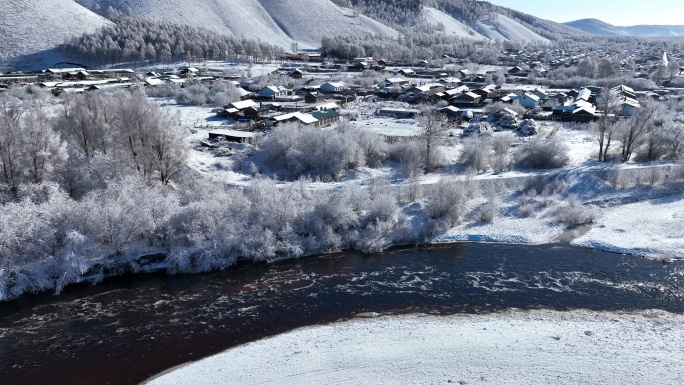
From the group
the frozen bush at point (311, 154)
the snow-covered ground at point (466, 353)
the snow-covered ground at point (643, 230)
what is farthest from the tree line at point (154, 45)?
the snow-covered ground at point (466, 353)

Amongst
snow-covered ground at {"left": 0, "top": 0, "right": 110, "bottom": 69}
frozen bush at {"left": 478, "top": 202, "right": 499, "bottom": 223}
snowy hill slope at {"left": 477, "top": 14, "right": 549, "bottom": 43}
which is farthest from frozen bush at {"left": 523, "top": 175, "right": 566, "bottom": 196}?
snowy hill slope at {"left": 477, "top": 14, "right": 549, "bottom": 43}

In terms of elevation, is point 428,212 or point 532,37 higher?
point 532,37

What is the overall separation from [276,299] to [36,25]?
8612 cm

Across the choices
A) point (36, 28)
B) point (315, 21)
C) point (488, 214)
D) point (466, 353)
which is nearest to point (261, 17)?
point (315, 21)

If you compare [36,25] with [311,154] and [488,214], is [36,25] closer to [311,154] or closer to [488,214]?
[311,154]

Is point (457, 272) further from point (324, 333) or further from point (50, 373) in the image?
point (50, 373)

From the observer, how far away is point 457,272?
21062mm

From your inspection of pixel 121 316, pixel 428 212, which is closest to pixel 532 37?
pixel 428 212

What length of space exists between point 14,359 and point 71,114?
15.9m

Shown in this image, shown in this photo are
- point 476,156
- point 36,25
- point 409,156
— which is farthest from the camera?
point 36,25

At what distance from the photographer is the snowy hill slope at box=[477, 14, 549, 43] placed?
17738 cm

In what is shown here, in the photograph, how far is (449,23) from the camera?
6713 inches

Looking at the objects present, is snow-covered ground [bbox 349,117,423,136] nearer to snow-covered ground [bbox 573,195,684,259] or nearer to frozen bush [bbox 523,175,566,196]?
frozen bush [bbox 523,175,566,196]

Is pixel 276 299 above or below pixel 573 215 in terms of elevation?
below
